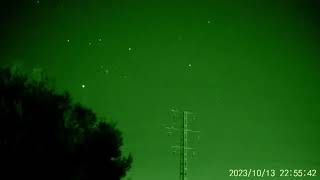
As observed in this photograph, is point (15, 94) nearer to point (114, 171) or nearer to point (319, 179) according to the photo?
point (114, 171)

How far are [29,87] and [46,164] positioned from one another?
61.6 inches

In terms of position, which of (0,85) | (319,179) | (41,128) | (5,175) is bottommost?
(5,175)

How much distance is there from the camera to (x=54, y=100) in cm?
1374

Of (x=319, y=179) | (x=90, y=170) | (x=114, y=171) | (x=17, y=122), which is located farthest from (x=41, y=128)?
(x=319, y=179)

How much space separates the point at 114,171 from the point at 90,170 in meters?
0.99

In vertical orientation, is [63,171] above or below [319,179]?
below

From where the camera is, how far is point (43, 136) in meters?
13.1

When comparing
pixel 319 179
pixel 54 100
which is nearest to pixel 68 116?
pixel 54 100

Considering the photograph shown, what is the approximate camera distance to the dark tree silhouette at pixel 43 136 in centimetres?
1284

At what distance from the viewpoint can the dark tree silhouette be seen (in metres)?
12.8

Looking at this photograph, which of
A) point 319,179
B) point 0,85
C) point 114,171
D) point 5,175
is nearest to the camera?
point 5,175

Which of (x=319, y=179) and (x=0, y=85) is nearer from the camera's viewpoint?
(x=0, y=85)

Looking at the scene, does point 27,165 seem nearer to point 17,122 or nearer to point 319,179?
point 17,122

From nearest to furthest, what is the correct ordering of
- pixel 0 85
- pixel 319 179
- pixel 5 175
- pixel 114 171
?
pixel 5 175
pixel 0 85
pixel 114 171
pixel 319 179
